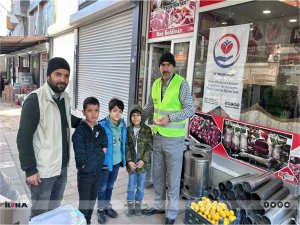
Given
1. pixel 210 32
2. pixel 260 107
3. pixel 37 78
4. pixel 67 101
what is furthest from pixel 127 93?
pixel 37 78

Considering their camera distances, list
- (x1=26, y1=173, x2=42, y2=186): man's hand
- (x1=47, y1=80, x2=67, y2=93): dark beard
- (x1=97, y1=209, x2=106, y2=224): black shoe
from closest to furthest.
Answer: (x1=26, y1=173, x2=42, y2=186): man's hand, (x1=47, y1=80, x2=67, y2=93): dark beard, (x1=97, y1=209, x2=106, y2=224): black shoe

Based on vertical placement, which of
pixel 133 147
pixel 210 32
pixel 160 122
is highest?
pixel 210 32

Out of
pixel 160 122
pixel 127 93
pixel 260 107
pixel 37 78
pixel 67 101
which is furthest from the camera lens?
pixel 37 78

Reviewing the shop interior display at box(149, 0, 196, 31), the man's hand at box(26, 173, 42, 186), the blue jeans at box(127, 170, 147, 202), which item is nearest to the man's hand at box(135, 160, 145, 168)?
the blue jeans at box(127, 170, 147, 202)

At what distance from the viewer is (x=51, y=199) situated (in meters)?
2.70

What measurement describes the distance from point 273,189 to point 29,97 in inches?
116

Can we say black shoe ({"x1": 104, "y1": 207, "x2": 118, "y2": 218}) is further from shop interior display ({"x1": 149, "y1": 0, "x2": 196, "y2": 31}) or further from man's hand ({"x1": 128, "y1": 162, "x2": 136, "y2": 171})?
shop interior display ({"x1": 149, "y1": 0, "x2": 196, "y2": 31})

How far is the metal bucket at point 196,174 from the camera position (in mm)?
3717

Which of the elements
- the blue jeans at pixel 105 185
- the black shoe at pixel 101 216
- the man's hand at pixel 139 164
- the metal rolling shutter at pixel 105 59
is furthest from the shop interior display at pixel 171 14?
the black shoe at pixel 101 216

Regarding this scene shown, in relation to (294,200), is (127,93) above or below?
above

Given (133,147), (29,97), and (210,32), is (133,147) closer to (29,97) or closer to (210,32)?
(29,97)

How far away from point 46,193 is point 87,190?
1.62 ft

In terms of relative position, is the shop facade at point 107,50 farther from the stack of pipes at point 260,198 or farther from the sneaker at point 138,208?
the stack of pipes at point 260,198

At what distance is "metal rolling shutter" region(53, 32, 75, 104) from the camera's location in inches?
448
